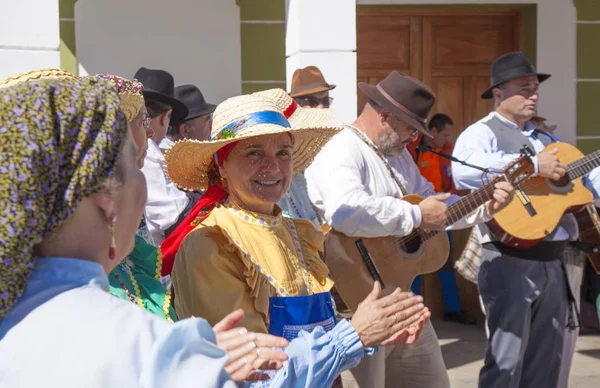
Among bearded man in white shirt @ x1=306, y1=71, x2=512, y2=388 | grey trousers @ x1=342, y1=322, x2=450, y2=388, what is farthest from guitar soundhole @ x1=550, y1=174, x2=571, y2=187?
grey trousers @ x1=342, y1=322, x2=450, y2=388

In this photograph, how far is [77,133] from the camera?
1234mm

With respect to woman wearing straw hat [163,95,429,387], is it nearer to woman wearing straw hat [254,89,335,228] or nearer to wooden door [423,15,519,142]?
woman wearing straw hat [254,89,335,228]

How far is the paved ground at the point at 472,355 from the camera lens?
5.70 m

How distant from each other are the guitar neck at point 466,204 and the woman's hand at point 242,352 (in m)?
2.53

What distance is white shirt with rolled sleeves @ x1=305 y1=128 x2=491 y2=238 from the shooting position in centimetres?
379

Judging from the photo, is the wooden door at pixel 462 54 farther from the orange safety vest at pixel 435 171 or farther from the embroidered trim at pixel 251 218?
the embroidered trim at pixel 251 218

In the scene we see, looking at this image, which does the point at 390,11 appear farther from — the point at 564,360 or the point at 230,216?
the point at 230,216

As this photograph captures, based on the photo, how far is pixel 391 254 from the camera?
4055mm

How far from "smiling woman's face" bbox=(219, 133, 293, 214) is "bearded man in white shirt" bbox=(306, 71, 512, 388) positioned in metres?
0.89

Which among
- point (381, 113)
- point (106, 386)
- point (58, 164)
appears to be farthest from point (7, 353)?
point (381, 113)

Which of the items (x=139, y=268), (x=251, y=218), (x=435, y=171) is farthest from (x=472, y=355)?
(x=139, y=268)

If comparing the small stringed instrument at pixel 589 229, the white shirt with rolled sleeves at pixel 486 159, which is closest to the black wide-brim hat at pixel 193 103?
the white shirt with rolled sleeves at pixel 486 159

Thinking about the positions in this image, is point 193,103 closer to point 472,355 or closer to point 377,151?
point 377,151

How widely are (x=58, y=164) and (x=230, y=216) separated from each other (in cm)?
159
